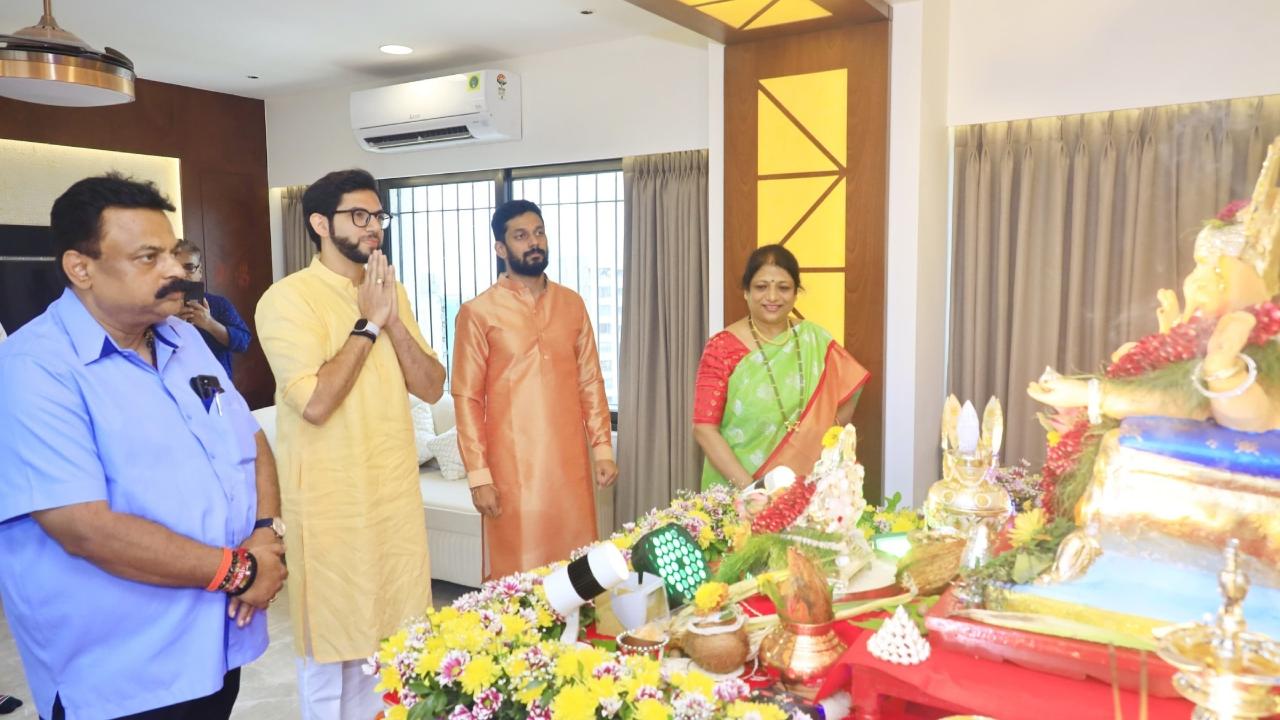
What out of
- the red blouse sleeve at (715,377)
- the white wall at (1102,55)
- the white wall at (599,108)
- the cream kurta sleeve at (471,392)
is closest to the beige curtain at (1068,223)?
the white wall at (1102,55)

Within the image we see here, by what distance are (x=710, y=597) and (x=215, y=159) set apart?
550 centimetres

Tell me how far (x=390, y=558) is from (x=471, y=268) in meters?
3.48

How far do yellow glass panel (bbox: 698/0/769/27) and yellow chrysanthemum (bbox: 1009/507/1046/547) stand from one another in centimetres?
218

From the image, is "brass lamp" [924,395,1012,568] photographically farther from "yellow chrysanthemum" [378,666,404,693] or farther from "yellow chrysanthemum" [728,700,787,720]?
"yellow chrysanthemum" [378,666,404,693]

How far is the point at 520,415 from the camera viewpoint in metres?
2.82

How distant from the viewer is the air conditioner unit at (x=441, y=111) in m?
4.70

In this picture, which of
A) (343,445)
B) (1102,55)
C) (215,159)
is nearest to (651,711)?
(343,445)

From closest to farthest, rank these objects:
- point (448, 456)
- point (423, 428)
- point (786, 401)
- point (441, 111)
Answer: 1. point (786, 401)
2. point (448, 456)
3. point (441, 111)
4. point (423, 428)

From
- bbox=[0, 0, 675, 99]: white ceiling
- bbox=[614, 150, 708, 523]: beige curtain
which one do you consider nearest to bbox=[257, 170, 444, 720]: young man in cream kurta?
bbox=[0, 0, 675, 99]: white ceiling

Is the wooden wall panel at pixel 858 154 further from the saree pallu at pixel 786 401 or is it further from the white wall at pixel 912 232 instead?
the saree pallu at pixel 786 401

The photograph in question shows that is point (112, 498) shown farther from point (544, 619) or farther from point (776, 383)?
point (776, 383)

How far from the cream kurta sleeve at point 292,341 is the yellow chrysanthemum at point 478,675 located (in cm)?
115

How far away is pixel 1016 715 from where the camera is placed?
3.50 ft

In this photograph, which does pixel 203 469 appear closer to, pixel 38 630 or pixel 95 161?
pixel 38 630
